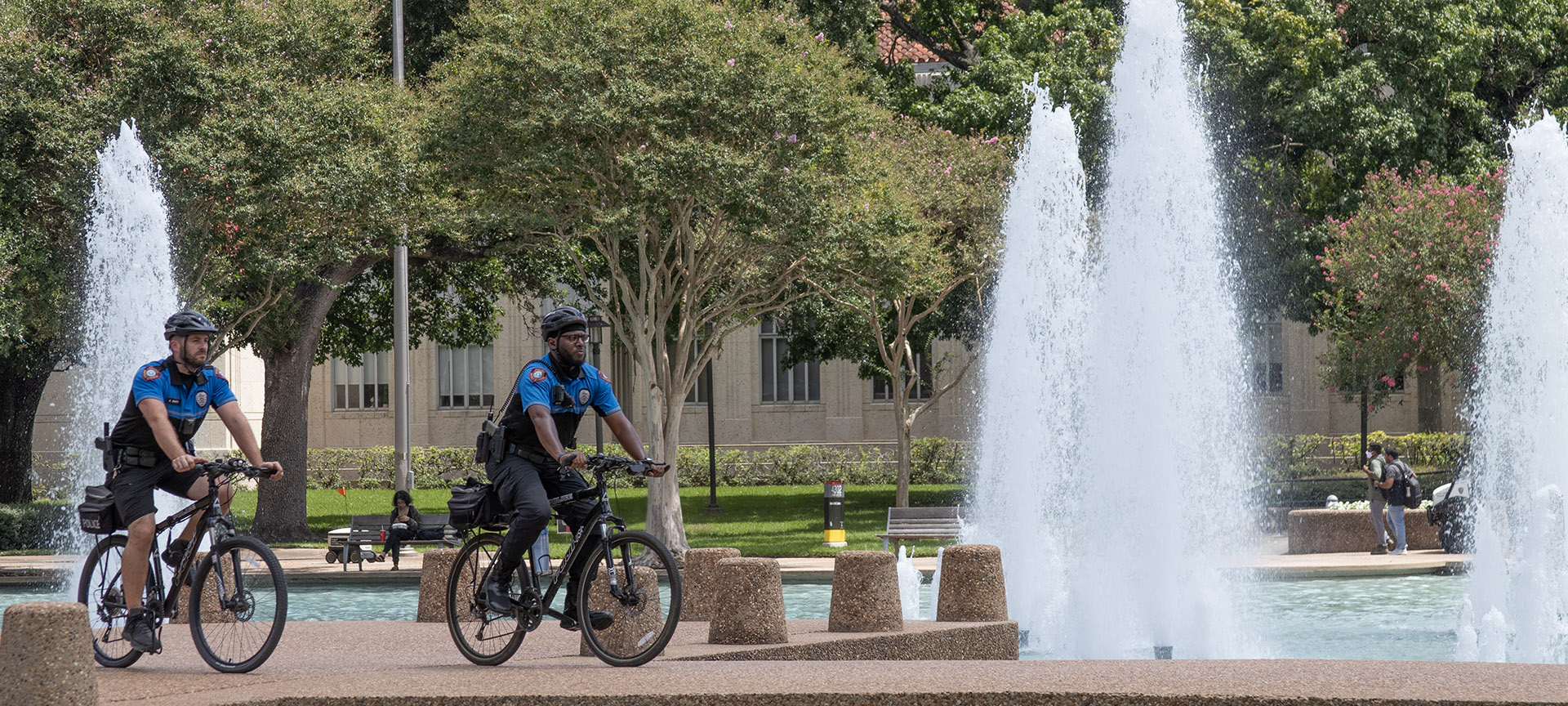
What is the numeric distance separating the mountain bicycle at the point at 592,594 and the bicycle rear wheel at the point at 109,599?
153 cm

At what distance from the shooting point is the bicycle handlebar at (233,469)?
23.4ft

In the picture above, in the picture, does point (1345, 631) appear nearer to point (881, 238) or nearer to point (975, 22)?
point (881, 238)

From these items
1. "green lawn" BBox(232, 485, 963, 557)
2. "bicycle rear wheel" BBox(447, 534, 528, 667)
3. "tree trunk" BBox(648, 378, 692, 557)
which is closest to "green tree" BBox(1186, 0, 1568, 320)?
"green lawn" BBox(232, 485, 963, 557)

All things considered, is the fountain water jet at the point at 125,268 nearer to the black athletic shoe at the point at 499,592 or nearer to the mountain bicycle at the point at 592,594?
the mountain bicycle at the point at 592,594

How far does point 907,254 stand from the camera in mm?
21922

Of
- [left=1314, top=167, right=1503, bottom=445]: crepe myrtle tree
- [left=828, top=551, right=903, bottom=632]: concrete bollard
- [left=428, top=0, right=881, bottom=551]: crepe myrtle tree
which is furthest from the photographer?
[left=1314, top=167, right=1503, bottom=445]: crepe myrtle tree

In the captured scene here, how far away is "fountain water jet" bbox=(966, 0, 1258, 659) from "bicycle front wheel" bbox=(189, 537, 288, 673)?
254 inches

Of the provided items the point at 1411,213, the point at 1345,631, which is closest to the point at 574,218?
the point at 1345,631

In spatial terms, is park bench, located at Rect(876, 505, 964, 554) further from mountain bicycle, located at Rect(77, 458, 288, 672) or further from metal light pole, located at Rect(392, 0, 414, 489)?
mountain bicycle, located at Rect(77, 458, 288, 672)

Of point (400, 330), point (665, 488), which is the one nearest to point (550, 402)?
point (665, 488)

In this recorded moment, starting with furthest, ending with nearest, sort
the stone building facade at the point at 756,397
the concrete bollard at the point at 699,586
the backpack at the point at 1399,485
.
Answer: the stone building facade at the point at 756,397, the backpack at the point at 1399,485, the concrete bollard at the point at 699,586

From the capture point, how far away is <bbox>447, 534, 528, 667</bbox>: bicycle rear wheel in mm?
7418

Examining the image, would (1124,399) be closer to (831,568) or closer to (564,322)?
(831,568)

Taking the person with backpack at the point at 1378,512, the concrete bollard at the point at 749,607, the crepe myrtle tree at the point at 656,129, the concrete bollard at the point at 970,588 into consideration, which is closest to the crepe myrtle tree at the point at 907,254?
the crepe myrtle tree at the point at 656,129
